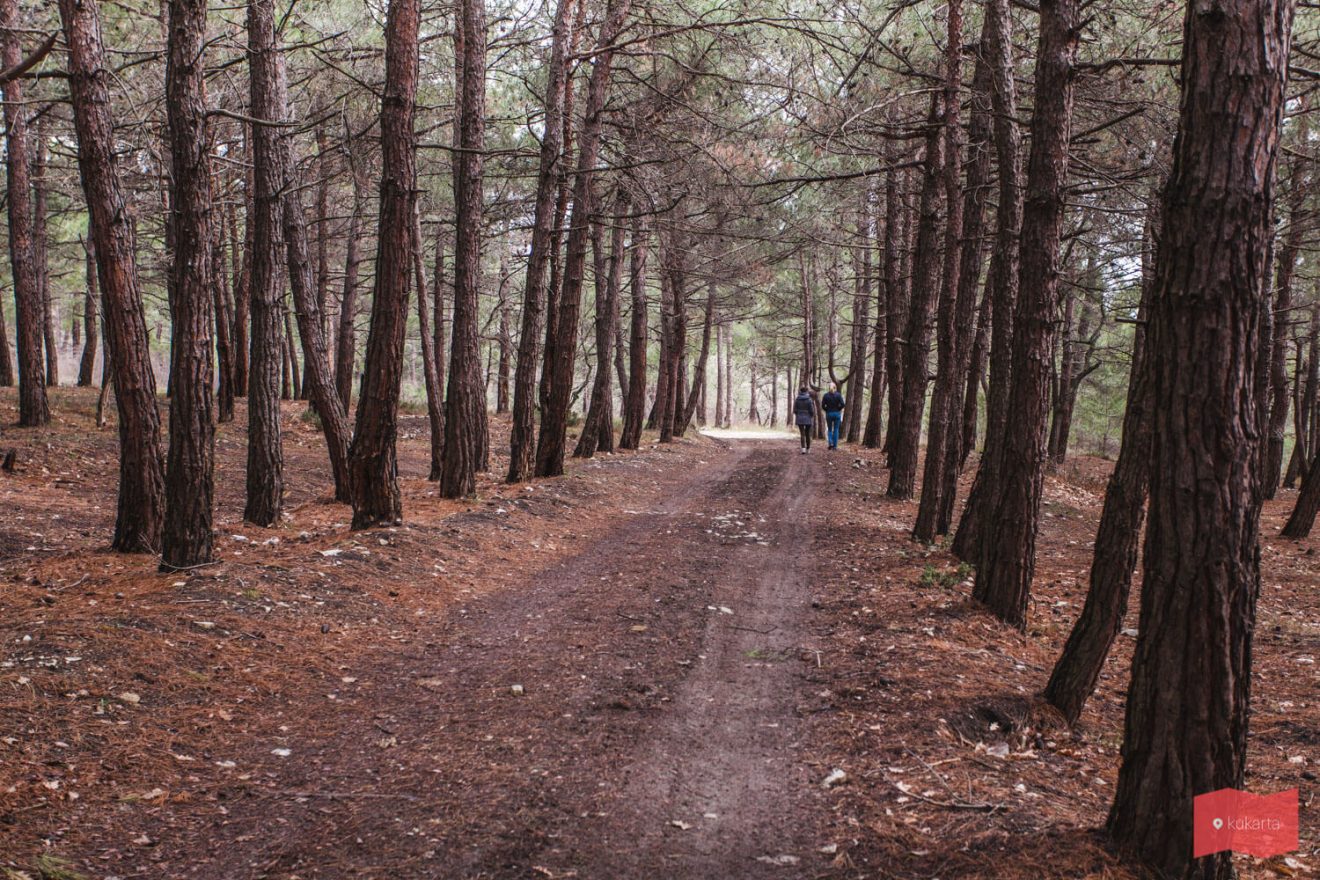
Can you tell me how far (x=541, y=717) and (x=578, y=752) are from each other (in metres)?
0.54

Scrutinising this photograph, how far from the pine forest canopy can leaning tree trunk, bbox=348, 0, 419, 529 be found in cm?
3

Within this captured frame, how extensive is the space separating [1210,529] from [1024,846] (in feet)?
4.92

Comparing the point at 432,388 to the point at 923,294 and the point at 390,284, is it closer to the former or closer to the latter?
the point at 390,284

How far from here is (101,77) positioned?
6.93 meters

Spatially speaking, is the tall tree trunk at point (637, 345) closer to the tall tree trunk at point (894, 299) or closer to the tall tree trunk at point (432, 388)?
the tall tree trunk at point (432, 388)

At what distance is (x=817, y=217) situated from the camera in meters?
18.9

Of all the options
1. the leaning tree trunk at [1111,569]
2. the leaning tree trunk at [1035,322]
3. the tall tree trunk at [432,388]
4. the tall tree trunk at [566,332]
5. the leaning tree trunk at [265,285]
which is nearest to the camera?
the leaning tree trunk at [1111,569]

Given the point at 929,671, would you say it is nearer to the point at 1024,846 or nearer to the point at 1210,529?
the point at 1024,846

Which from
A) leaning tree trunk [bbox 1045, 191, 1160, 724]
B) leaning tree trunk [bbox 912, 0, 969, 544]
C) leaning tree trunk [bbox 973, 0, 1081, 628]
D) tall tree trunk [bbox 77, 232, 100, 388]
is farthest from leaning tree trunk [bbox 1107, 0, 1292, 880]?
tall tree trunk [bbox 77, 232, 100, 388]

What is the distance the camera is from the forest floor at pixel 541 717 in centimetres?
354

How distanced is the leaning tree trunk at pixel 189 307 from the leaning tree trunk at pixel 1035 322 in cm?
653

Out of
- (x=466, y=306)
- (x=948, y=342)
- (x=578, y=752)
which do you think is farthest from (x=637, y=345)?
(x=578, y=752)

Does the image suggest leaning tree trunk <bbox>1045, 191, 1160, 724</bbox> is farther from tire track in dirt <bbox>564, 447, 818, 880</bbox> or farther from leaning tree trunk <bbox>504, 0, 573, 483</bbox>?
leaning tree trunk <bbox>504, 0, 573, 483</bbox>

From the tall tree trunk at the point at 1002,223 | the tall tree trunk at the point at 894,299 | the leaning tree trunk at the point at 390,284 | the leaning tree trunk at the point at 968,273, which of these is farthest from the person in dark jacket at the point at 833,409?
the leaning tree trunk at the point at 390,284
